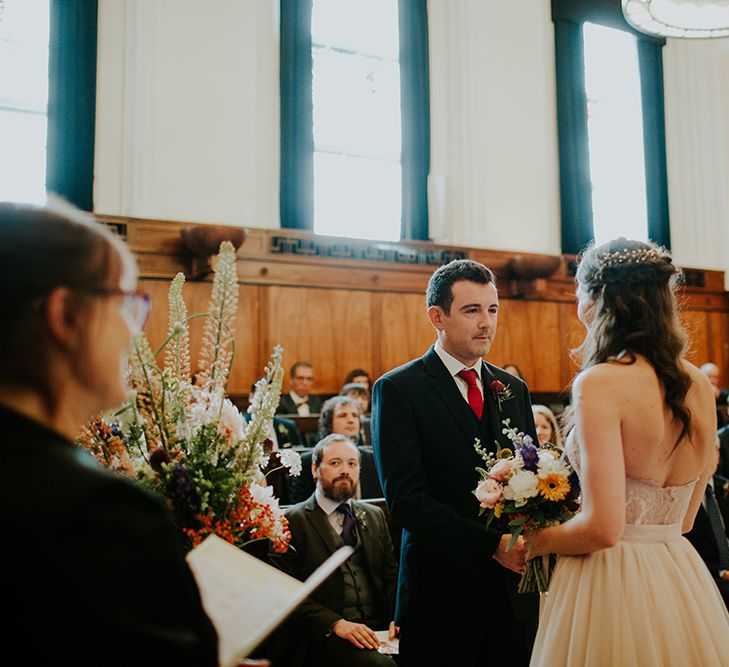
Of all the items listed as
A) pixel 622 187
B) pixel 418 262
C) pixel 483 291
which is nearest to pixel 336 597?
pixel 483 291

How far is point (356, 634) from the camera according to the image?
353cm

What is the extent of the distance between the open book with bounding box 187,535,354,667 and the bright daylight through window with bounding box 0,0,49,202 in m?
7.27

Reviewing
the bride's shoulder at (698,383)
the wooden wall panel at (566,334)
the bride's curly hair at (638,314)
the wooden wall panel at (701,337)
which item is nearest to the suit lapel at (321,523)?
the bride's curly hair at (638,314)

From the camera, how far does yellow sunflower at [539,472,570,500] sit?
2234mm

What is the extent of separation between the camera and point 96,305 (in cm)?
112

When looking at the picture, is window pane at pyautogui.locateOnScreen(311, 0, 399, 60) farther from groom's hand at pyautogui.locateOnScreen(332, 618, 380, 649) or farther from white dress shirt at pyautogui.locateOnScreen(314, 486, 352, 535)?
groom's hand at pyautogui.locateOnScreen(332, 618, 380, 649)

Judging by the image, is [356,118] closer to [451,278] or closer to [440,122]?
[440,122]

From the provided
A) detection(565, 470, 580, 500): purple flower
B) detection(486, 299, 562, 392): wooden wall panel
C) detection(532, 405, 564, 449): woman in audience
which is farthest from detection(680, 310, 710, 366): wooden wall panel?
detection(565, 470, 580, 500): purple flower

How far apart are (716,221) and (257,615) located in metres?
12.1

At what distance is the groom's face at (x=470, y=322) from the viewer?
2.81m

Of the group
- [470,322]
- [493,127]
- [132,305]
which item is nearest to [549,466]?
[470,322]

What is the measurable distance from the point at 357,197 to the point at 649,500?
779 centimetres

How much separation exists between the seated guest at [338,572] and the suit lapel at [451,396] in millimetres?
1365

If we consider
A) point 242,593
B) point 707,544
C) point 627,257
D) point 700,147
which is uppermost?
point 700,147
